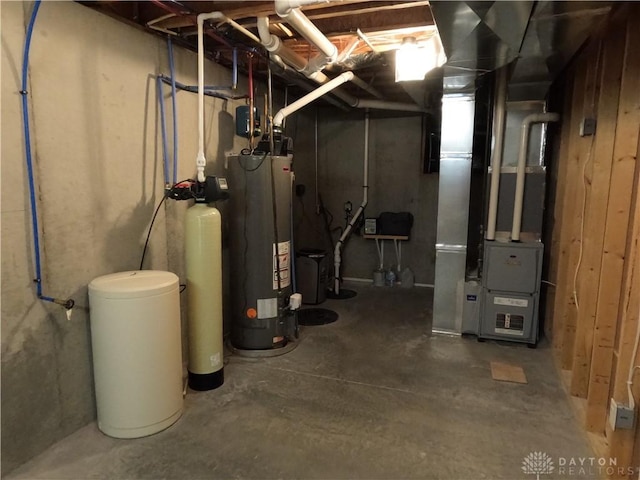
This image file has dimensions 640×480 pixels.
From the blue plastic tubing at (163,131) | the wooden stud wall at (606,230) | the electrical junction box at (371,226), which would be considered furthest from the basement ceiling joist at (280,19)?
the electrical junction box at (371,226)

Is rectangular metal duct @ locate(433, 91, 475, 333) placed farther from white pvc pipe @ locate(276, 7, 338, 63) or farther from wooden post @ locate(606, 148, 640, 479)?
wooden post @ locate(606, 148, 640, 479)

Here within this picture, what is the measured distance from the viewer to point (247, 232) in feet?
9.98

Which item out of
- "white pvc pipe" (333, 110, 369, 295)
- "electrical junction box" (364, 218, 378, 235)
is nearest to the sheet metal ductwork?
"white pvc pipe" (333, 110, 369, 295)

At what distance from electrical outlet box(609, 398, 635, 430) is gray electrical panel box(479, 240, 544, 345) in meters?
1.63

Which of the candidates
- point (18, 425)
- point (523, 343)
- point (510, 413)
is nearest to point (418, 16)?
point (510, 413)

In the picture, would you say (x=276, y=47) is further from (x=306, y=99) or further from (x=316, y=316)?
(x=316, y=316)

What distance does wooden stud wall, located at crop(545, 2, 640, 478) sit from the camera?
1790mm

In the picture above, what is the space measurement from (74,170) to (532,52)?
2.46m

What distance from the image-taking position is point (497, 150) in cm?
335

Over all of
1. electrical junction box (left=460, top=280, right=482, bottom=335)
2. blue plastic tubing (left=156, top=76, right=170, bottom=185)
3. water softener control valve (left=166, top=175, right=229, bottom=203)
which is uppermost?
blue plastic tubing (left=156, top=76, right=170, bottom=185)

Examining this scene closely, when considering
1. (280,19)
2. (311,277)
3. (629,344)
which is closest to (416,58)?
(280,19)

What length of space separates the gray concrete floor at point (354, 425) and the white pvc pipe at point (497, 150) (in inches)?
42.3

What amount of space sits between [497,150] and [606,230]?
1453mm

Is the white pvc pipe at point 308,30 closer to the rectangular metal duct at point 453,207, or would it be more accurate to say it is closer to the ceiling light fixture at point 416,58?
the ceiling light fixture at point 416,58
